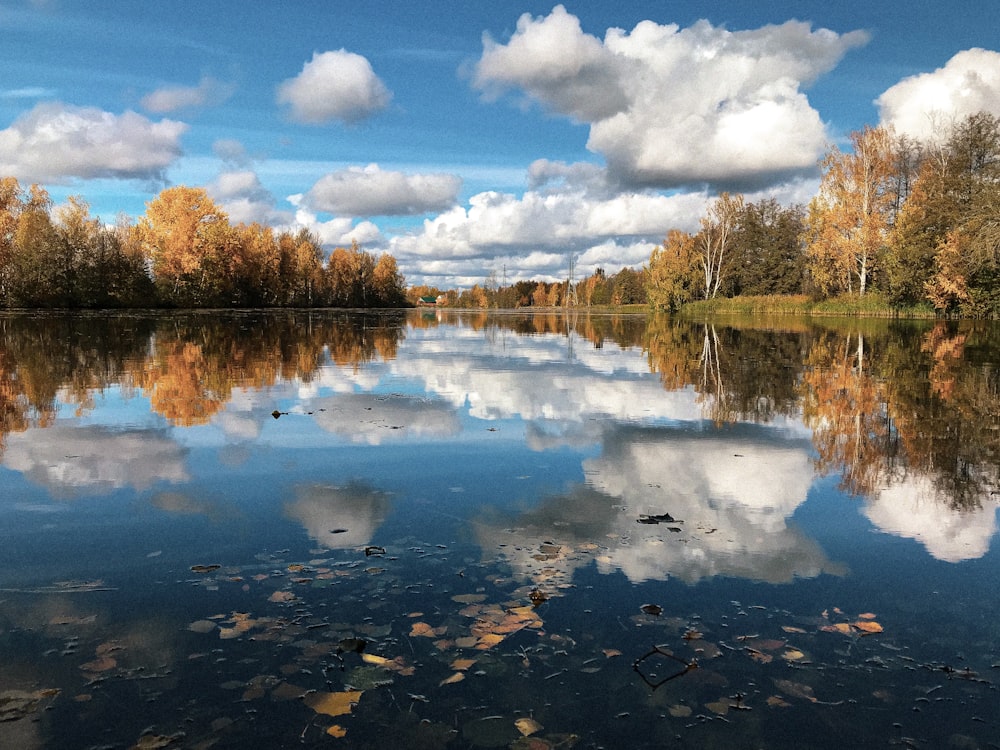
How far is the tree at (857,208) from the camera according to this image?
5003 cm

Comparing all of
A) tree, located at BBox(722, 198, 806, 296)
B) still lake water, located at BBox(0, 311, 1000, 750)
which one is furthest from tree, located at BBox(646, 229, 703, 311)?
still lake water, located at BBox(0, 311, 1000, 750)

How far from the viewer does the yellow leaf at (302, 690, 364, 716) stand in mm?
3145

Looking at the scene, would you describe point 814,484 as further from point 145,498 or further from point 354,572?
point 145,498

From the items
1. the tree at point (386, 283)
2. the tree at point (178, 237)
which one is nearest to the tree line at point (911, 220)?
the tree at point (178, 237)

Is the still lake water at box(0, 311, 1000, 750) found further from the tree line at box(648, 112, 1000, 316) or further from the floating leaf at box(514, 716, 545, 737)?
the tree line at box(648, 112, 1000, 316)

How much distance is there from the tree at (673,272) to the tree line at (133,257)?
169 ft

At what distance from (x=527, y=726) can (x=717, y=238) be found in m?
84.0

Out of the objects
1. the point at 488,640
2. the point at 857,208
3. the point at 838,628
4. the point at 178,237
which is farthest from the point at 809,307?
the point at 178,237

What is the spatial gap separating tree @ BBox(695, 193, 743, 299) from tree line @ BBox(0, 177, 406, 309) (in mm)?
57710

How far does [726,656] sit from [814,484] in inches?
161

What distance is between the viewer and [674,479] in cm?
728

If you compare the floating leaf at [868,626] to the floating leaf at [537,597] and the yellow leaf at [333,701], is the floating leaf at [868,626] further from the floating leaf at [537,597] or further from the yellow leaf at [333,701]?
the yellow leaf at [333,701]

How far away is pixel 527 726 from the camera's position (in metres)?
3.05

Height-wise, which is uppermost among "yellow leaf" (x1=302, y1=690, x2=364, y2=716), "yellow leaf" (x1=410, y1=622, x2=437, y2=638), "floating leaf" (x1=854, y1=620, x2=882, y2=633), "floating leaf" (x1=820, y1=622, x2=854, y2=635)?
"yellow leaf" (x1=410, y1=622, x2=437, y2=638)
